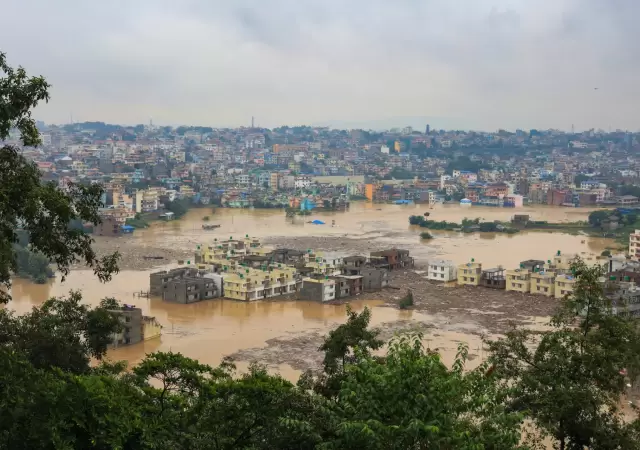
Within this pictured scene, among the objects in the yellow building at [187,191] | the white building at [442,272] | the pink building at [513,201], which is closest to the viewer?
the white building at [442,272]

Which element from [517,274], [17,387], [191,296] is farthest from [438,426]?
[517,274]

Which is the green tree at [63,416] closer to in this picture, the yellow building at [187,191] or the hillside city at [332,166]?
the hillside city at [332,166]

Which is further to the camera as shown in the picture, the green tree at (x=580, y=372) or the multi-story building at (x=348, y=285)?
the multi-story building at (x=348, y=285)

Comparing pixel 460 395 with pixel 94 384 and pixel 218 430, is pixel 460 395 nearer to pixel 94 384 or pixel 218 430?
pixel 218 430

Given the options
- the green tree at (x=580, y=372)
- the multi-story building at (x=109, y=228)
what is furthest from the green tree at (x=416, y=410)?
the multi-story building at (x=109, y=228)

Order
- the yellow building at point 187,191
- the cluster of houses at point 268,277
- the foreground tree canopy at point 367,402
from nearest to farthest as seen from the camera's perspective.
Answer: the foreground tree canopy at point 367,402 → the cluster of houses at point 268,277 → the yellow building at point 187,191

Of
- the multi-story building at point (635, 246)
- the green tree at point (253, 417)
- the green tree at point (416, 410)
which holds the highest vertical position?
the green tree at point (416, 410)

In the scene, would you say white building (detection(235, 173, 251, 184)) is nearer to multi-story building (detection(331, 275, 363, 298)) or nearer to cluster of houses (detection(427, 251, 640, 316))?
cluster of houses (detection(427, 251, 640, 316))
